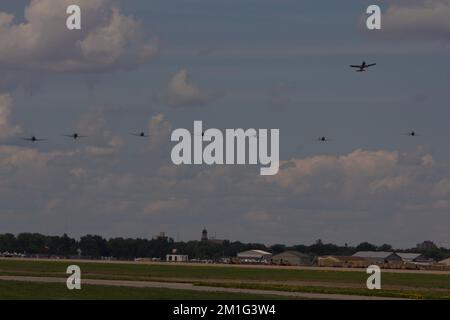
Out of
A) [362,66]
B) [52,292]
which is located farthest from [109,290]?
[362,66]

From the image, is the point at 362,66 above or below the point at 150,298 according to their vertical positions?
above

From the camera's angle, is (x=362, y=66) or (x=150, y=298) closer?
(x=150, y=298)

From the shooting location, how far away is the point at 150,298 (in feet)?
224

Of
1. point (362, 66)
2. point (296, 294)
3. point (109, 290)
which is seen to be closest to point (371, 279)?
point (362, 66)
